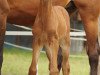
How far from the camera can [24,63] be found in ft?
30.3

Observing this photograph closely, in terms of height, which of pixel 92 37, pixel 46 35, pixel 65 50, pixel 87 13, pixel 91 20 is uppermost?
pixel 87 13

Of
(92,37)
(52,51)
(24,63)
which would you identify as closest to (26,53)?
(24,63)

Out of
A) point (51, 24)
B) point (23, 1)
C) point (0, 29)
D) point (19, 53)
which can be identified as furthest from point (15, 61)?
point (51, 24)

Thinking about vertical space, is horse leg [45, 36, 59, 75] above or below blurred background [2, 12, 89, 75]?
above

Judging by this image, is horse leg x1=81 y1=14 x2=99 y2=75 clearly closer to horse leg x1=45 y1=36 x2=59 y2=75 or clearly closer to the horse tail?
the horse tail

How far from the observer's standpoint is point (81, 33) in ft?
35.6

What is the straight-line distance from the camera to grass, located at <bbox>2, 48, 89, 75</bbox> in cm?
795

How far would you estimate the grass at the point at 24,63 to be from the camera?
7.95 meters

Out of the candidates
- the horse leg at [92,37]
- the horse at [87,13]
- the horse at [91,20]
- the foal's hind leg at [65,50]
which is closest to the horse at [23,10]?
the horse at [87,13]

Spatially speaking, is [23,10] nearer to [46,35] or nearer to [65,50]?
[65,50]

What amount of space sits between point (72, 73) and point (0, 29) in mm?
3248

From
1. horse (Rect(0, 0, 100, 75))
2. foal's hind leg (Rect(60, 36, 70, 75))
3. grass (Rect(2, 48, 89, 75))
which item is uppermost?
horse (Rect(0, 0, 100, 75))

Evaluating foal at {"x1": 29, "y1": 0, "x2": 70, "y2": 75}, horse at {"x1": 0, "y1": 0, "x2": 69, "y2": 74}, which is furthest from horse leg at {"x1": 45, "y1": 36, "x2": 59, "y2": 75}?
horse at {"x1": 0, "y1": 0, "x2": 69, "y2": 74}

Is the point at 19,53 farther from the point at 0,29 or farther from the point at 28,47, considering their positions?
the point at 0,29
